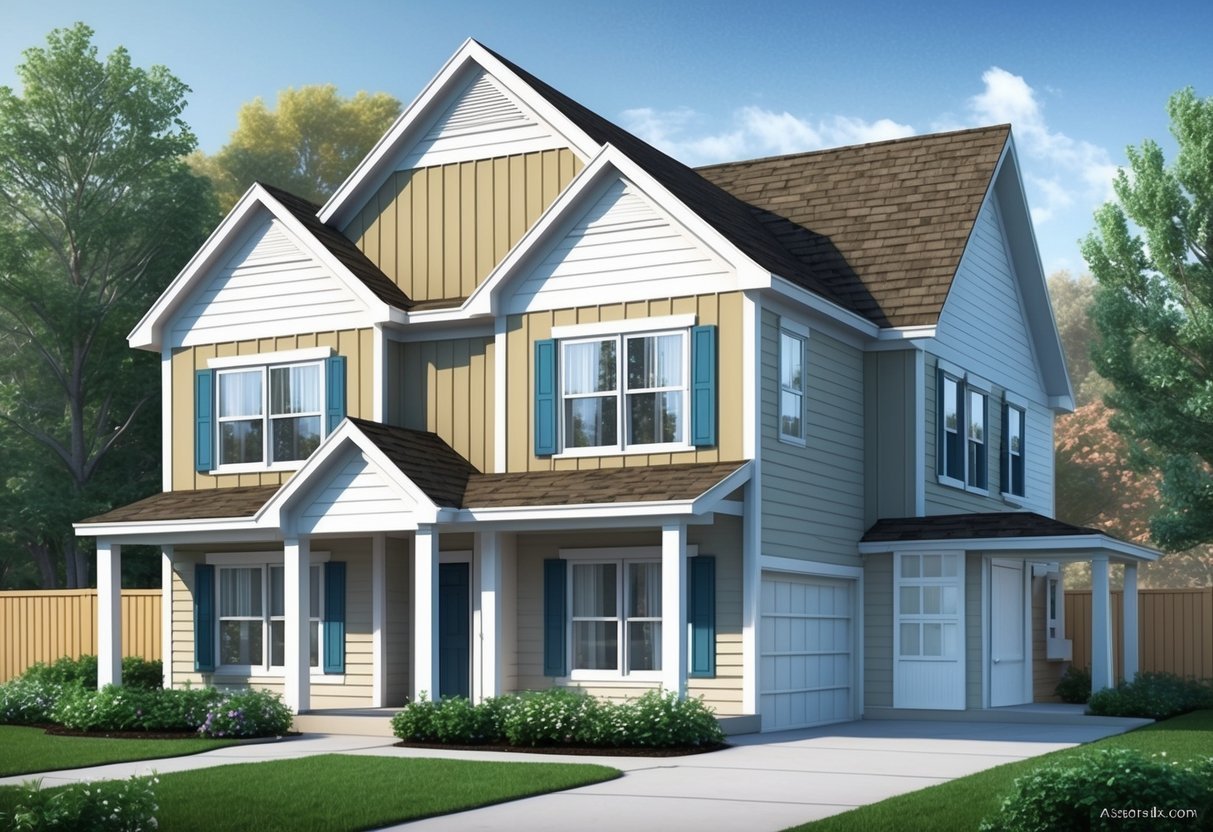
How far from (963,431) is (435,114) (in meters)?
10.1

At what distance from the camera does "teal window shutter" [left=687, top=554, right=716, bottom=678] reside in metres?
22.8

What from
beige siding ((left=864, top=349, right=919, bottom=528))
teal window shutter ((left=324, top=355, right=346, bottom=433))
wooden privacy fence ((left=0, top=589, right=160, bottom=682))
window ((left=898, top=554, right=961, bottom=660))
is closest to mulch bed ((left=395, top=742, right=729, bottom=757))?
window ((left=898, top=554, right=961, bottom=660))

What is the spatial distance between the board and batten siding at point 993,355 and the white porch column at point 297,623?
385 inches

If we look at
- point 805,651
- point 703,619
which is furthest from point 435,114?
point 805,651

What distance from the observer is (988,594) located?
2572 cm

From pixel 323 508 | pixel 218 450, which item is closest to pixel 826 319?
pixel 323 508

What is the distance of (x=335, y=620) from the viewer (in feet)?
84.3

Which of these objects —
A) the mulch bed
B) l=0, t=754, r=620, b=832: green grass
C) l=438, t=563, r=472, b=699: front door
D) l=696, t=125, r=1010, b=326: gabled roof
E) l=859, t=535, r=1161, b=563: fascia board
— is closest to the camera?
l=0, t=754, r=620, b=832: green grass

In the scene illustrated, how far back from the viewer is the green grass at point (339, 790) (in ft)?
43.7

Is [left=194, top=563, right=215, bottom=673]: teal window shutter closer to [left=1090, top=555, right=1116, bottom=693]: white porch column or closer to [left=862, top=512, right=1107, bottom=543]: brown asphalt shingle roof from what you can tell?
[left=862, top=512, right=1107, bottom=543]: brown asphalt shingle roof

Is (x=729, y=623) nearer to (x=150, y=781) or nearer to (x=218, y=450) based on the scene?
(x=218, y=450)

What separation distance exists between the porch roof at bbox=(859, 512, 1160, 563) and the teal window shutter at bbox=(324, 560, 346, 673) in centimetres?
789

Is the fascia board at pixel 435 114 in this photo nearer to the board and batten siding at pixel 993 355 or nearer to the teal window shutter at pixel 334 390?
the teal window shutter at pixel 334 390

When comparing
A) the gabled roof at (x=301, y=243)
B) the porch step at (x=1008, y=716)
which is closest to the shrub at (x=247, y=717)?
the gabled roof at (x=301, y=243)
